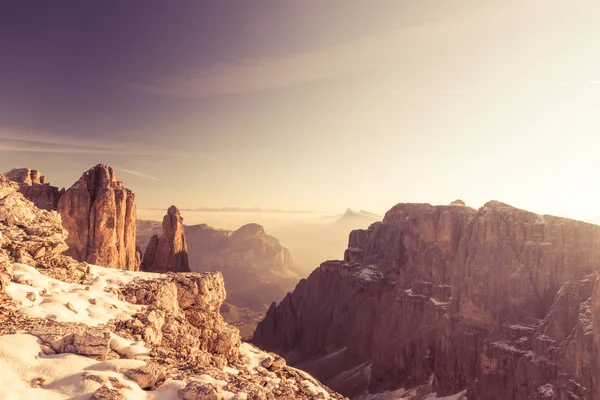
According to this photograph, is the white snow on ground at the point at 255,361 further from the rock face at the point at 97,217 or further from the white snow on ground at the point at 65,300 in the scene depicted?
the rock face at the point at 97,217

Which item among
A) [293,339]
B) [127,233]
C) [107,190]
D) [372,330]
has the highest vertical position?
[107,190]

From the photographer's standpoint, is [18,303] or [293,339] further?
[293,339]

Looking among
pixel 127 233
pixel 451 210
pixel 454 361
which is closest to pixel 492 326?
pixel 454 361

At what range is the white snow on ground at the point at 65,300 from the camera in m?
21.9

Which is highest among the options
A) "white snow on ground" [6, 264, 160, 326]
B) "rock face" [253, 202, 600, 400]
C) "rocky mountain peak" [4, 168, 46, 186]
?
"rocky mountain peak" [4, 168, 46, 186]

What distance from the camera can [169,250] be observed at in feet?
336

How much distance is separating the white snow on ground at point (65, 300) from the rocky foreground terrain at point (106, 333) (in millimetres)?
66

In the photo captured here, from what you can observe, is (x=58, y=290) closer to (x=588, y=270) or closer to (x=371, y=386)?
(x=588, y=270)

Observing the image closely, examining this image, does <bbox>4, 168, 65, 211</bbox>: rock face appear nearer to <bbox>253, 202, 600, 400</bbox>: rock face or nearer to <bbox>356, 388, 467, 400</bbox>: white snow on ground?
<bbox>356, 388, 467, 400</bbox>: white snow on ground

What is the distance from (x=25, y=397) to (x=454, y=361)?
120m

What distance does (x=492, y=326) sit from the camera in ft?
355

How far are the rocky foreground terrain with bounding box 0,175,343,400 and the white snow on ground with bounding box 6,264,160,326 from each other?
7 centimetres

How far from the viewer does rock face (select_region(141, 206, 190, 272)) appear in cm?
10094

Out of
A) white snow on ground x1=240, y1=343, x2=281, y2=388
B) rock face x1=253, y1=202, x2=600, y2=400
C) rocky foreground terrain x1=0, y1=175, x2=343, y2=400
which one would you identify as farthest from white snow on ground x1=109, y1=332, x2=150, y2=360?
rock face x1=253, y1=202, x2=600, y2=400
